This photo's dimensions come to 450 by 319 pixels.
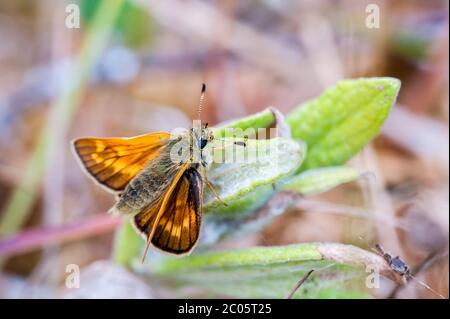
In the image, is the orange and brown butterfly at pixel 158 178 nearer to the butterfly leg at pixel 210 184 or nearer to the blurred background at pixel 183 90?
the butterfly leg at pixel 210 184

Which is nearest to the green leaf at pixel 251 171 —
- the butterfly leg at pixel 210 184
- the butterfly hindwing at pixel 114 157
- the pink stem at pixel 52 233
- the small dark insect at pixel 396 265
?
the butterfly leg at pixel 210 184

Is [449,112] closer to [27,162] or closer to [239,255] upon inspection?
[239,255]

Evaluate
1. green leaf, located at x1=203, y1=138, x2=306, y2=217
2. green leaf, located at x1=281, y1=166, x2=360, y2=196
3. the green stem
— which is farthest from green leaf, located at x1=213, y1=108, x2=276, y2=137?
the green stem

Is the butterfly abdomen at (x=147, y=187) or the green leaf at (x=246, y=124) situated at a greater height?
the green leaf at (x=246, y=124)

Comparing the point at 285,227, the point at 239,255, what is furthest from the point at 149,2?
the point at 239,255

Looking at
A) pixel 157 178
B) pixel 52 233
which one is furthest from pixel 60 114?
pixel 157 178

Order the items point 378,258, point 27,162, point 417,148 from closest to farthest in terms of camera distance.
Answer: point 378,258 < point 417,148 < point 27,162

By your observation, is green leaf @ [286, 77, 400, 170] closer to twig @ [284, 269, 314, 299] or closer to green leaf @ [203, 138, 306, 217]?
green leaf @ [203, 138, 306, 217]
